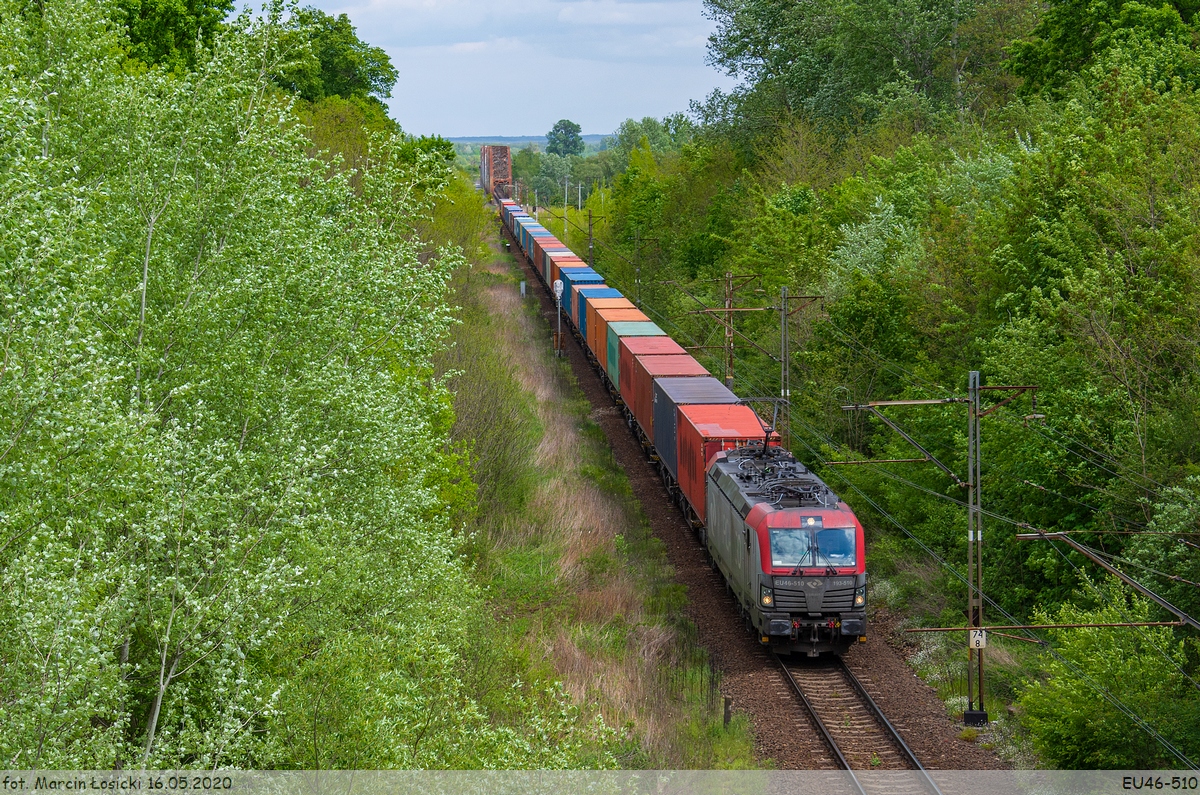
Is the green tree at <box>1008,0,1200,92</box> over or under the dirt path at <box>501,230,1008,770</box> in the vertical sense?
over

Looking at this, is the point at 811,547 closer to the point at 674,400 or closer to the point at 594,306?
the point at 674,400

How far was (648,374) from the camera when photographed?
106 feet

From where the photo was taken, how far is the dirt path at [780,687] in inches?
672

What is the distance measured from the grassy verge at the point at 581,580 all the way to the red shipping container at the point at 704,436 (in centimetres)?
186

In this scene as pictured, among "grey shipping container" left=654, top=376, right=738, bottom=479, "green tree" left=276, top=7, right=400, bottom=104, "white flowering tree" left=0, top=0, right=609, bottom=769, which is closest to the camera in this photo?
"white flowering tree" left=0, top=0, right=609, bottom=769

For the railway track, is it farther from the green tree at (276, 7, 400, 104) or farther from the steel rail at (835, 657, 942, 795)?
the green tree at (276, 7, 400, 104)

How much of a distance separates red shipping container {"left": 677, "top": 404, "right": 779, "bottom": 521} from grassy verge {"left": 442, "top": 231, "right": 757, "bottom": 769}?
1.86 m

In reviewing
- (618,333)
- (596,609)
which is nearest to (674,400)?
(596,609)

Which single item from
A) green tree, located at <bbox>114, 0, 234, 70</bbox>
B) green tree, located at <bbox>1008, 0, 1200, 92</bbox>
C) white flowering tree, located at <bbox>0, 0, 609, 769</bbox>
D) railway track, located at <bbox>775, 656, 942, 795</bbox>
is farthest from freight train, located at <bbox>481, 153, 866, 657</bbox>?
green tree, located at <bbox>114, 0, 234, 70</bbox>

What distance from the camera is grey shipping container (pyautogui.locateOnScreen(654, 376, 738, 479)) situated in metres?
28.0

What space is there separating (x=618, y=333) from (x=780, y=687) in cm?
2107

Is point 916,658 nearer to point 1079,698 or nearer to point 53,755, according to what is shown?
point 1079,698

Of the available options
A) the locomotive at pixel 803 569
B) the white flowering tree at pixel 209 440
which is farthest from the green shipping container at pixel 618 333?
the white flowering tree at pixel 209 440

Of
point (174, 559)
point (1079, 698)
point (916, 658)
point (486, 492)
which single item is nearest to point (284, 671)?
point (174, 559)
